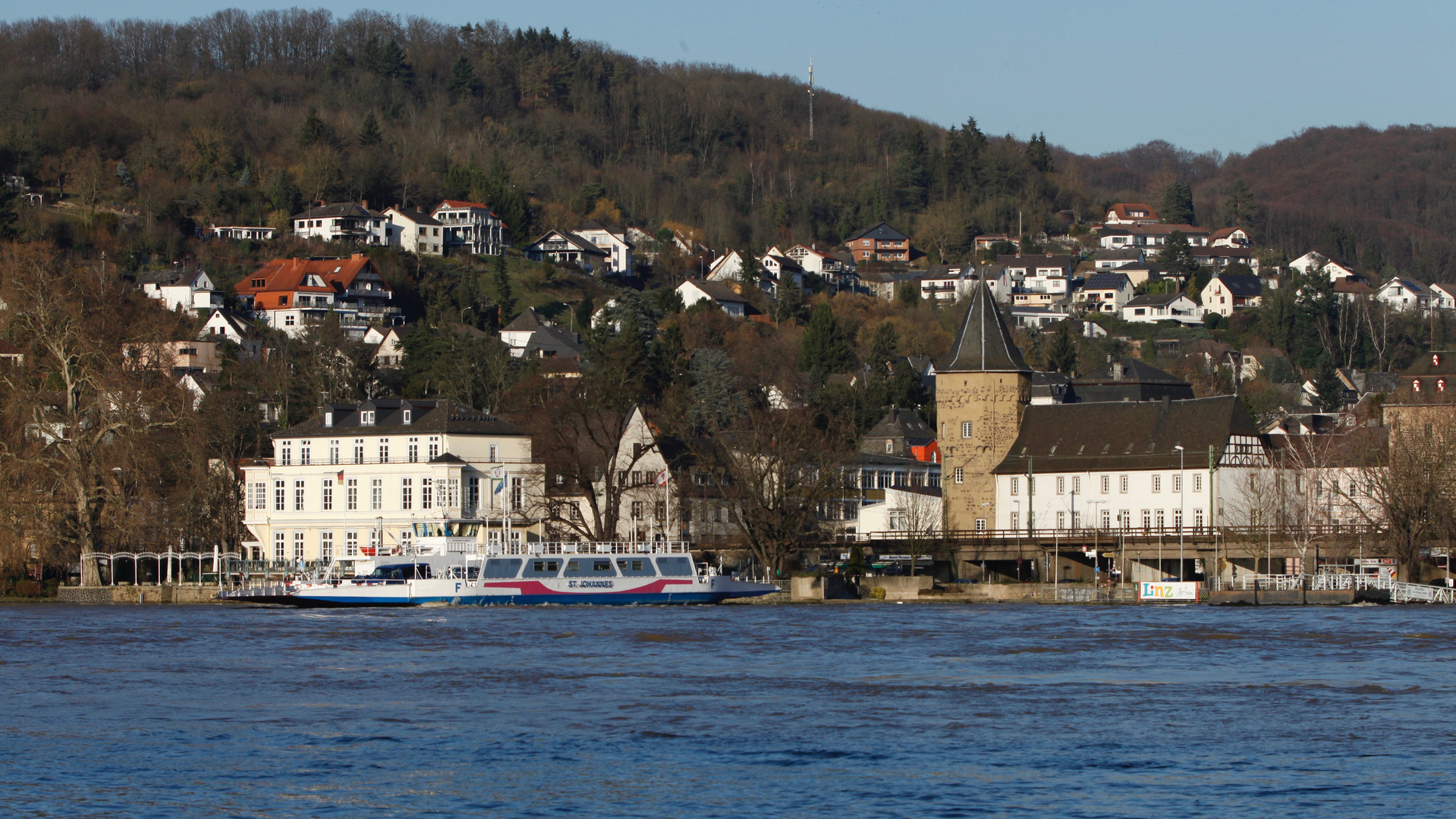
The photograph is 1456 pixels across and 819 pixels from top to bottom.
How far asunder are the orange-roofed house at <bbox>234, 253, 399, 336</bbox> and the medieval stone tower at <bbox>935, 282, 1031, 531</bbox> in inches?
2364

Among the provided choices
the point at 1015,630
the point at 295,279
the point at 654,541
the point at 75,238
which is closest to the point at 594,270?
the point at 295,279

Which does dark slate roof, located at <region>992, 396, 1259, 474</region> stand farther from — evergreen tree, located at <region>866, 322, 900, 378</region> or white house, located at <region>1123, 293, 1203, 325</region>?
white house, located at <region>1123, 293, 1203, 325</region>

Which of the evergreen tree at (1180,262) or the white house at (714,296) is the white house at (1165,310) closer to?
the evergreen tree at (1180,262)

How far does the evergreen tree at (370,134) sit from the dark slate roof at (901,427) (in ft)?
267

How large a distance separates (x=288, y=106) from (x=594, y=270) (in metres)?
42.5

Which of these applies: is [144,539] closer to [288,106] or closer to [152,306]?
[152,306]

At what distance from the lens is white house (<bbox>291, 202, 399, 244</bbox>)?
6019 inches

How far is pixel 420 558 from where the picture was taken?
68312 millimetres

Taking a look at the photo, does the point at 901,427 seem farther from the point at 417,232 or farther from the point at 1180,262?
the point at 1180,262

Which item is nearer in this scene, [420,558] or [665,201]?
[420,558]

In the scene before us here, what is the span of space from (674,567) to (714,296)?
80565mm

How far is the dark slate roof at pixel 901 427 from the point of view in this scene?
103m

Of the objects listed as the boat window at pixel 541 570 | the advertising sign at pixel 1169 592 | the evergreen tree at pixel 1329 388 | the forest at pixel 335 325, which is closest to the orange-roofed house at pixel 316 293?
the forest at pixel 335 325

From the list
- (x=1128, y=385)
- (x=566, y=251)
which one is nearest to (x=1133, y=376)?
(x=1128, y=385)
